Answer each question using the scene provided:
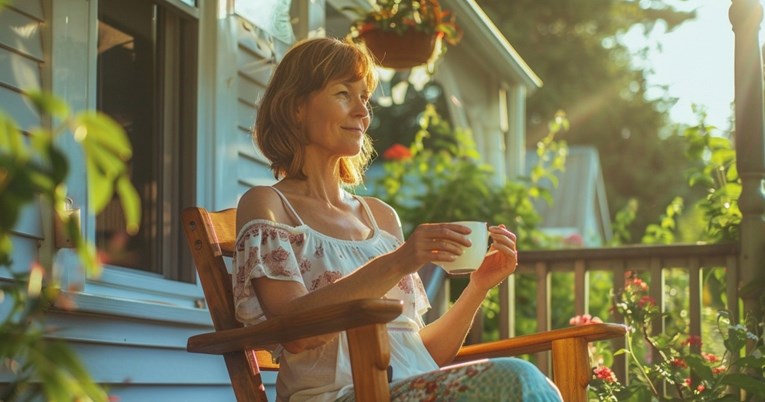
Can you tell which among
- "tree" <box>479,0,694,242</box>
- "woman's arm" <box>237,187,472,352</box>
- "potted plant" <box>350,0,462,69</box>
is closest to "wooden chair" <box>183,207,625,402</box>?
"woman's arm" <box>237,187,472,352</box>

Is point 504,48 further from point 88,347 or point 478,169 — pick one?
point 88,347

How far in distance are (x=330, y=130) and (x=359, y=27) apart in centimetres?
206

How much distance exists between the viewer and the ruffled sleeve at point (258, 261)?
7.70 feet

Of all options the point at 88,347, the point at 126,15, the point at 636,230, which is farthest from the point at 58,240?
the point at 636,230

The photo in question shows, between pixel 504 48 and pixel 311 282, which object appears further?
pixel 504 48

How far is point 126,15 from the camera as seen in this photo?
122 inches

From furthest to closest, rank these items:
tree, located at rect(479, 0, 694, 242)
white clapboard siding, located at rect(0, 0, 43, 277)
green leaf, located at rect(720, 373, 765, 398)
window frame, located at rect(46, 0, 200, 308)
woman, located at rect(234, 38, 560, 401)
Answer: tree, located at rect(479, 0, 694, 242) < green leaf, located at rect(720, 373, 765, 398) < window frame, located at rect(46, 0, 200, 308) < white clapboard siding, located at rect(0, 0, 43, 277) < woman, located at rect(234, 38, 560, 401)

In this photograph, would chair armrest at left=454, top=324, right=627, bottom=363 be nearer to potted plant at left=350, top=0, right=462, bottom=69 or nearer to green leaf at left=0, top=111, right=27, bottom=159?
green leaf at left=0, top=111, right=27, bottom=159

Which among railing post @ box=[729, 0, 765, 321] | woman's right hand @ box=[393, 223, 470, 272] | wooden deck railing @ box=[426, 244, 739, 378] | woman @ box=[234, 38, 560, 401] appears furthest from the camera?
wooden deck railing @ box=[426, 244, 739, 378]

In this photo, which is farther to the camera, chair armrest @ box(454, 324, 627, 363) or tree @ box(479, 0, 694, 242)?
tree @ box(479, 0, 694, 242)

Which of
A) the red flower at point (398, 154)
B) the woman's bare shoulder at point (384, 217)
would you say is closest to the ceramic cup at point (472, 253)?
the woman's bare shoulder at point (384, 217)

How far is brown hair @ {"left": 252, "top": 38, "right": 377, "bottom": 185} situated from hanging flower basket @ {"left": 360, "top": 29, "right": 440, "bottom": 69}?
186 centimetres

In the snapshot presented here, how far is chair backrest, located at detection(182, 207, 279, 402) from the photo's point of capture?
93.1 inches

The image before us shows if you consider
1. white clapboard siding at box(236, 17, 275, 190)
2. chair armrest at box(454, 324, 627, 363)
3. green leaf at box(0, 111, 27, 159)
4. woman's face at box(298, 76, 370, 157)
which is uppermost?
white clapboard siding at box(236, 17, 275, 190)
